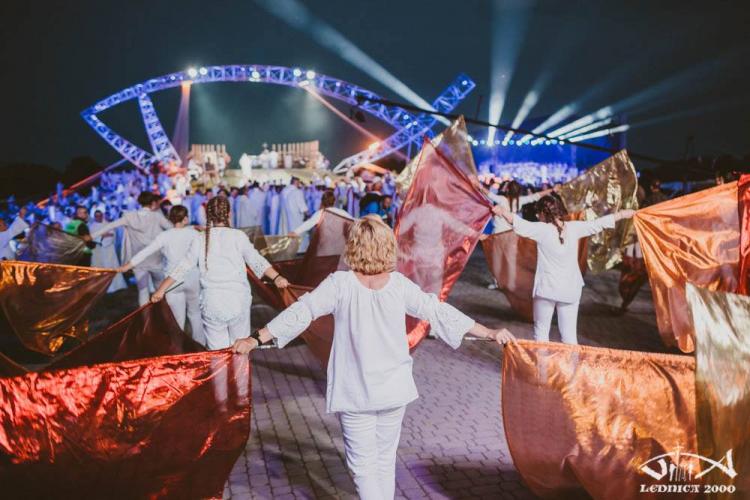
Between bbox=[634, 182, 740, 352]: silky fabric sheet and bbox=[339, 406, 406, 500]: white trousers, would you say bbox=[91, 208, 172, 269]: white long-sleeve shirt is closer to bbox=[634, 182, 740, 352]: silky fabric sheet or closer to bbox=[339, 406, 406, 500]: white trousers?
bbox=[339, 406, 406, 500]: white trousers

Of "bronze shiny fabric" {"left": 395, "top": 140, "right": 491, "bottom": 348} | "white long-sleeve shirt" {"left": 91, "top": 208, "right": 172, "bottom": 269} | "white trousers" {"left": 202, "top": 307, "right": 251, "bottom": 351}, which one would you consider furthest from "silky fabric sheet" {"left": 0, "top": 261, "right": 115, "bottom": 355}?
"bronze shiny fabric" {"left": 395, "top": 140, "right": 491, "bottom": 348}

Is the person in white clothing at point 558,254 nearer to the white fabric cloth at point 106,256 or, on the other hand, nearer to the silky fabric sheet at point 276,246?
the silky fabric sheet at point 276,246

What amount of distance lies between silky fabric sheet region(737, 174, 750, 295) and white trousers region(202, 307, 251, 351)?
5.17 meters

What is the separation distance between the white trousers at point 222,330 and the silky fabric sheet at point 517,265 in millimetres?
5303

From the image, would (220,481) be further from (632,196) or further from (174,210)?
(632,196)

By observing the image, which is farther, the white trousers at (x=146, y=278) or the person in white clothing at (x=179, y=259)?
the white trousers at (x=146, y=278)

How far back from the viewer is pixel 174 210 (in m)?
6.68

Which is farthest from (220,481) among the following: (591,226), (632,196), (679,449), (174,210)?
(632,196)

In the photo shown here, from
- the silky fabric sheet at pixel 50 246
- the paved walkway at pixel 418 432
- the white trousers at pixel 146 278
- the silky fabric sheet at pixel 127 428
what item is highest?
the silky fabric sheet at pixel 50 246

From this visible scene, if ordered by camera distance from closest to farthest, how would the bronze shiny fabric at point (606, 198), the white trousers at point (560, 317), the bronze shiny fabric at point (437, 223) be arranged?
the white trousers at point (560, 317) < the bronze shiny fabric at point (437, 223) < the bronze shiny fabric at point (606, 198)

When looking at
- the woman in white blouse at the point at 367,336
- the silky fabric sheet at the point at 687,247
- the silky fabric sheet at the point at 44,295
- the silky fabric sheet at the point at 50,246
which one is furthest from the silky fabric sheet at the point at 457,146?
the silky fabric sheet at the point at 50,246

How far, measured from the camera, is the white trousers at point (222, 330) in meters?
5.18

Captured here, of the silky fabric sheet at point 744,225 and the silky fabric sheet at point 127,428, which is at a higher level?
the silky fabric sheet at point 744,225

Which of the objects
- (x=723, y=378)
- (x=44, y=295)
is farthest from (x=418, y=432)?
(x=44, y=295)
